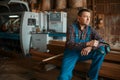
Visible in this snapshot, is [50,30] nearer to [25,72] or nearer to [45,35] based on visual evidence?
[45,35]

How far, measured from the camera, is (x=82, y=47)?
8.71 ft

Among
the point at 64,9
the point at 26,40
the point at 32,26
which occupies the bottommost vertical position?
the point at 26,40

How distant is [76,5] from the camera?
22.2 ft

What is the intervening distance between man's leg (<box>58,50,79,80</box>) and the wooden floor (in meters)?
0.86

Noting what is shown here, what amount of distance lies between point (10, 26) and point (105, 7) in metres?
3.39

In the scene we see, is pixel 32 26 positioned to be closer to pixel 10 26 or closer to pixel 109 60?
pixel 10 26

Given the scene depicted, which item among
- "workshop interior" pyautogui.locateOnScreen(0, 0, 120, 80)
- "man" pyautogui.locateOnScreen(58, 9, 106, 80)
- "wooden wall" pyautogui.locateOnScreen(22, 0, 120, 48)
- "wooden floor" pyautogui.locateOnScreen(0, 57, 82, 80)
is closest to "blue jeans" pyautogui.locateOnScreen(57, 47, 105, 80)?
"man" pyautogui.locateOnScreen(58, 9, 106, 80)

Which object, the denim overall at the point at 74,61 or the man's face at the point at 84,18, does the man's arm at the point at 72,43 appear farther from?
the man's face at the point at 84,18

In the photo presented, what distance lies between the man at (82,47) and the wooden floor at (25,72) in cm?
85

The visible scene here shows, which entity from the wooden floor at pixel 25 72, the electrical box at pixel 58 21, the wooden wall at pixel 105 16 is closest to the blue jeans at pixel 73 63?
the wooden floor at pixel 25 72

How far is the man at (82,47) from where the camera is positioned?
2.65 metres

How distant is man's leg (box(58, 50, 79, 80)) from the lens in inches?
104

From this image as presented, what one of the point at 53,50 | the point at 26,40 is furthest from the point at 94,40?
the point at 26,40

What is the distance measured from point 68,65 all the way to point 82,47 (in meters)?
0.32
